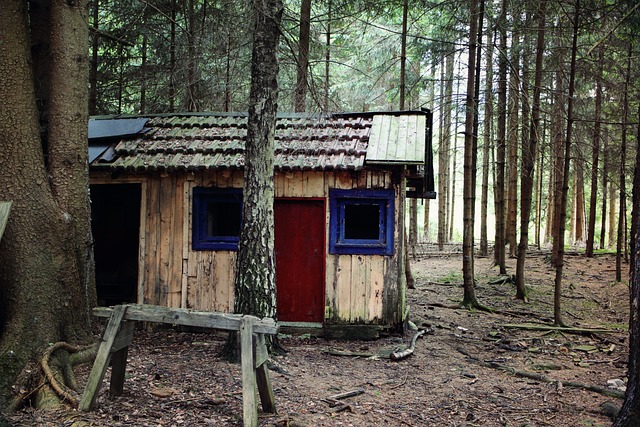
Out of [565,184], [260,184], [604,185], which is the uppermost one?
[604,185]

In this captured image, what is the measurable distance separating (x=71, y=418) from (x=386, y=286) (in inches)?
229

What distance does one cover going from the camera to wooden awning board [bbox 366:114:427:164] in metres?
8.94

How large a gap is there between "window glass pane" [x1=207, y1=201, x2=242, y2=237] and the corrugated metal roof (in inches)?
42.7

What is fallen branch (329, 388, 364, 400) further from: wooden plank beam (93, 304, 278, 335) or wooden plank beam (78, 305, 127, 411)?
wooden plank beam (78, 305, 127, 411)

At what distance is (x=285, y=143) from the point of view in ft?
32.7

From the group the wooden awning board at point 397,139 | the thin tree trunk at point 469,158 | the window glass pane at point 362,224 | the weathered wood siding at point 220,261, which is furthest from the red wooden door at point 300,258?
the thin tree trunk at point 469,158

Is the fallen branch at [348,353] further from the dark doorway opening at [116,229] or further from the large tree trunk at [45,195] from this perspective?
the dark doorway opening at [116,229]

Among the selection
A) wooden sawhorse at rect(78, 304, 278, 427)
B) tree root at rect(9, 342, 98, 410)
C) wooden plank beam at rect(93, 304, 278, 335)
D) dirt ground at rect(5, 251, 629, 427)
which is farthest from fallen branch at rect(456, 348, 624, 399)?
tree root at rect(9, 342, 98, 410)

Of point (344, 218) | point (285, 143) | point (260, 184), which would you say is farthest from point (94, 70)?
point (260, 184)

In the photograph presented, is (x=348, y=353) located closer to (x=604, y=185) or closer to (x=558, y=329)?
(x=558, y=329)

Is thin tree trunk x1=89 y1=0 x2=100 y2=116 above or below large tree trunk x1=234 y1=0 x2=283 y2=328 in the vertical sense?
above

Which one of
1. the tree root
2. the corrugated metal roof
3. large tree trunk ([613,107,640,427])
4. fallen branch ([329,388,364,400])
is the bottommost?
fallen branch ([329,388,364,400])

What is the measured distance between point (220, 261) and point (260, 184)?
3040 mm

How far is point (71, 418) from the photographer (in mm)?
4605
